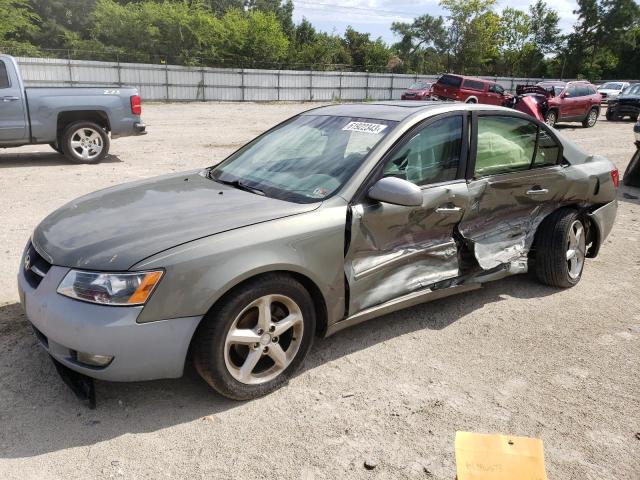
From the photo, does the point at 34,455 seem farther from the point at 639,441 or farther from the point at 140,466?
the point at 639,441

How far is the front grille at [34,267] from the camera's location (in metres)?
2.85

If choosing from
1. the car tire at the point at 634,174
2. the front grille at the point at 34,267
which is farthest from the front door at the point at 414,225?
the car tire at the point at 634,174

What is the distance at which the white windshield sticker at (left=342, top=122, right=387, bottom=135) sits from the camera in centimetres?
362

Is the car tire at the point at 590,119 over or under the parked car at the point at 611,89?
under

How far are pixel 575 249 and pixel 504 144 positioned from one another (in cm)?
126

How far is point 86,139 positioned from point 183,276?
331 inches

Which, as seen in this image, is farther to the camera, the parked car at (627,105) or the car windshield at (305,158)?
the parked car at (627,105)

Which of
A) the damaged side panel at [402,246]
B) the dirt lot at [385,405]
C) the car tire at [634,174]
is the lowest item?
the dirt lot at [385,405]

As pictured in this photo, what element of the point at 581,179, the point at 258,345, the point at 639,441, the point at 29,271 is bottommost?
the point at 639,441

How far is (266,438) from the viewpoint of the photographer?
2.71m

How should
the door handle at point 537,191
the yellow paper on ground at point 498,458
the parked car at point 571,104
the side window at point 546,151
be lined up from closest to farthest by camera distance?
1. the yellow paper on ground at point 498,458
2. the door handle at point 537,191
3. the side window at point 546,151
4. the parked car at point 571,104

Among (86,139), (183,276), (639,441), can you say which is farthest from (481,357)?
(86,139)

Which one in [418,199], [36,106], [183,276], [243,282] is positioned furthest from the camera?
[36,106]

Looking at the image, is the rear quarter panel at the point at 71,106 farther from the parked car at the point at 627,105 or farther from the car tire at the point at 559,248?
the parked car at the point at 627,105
